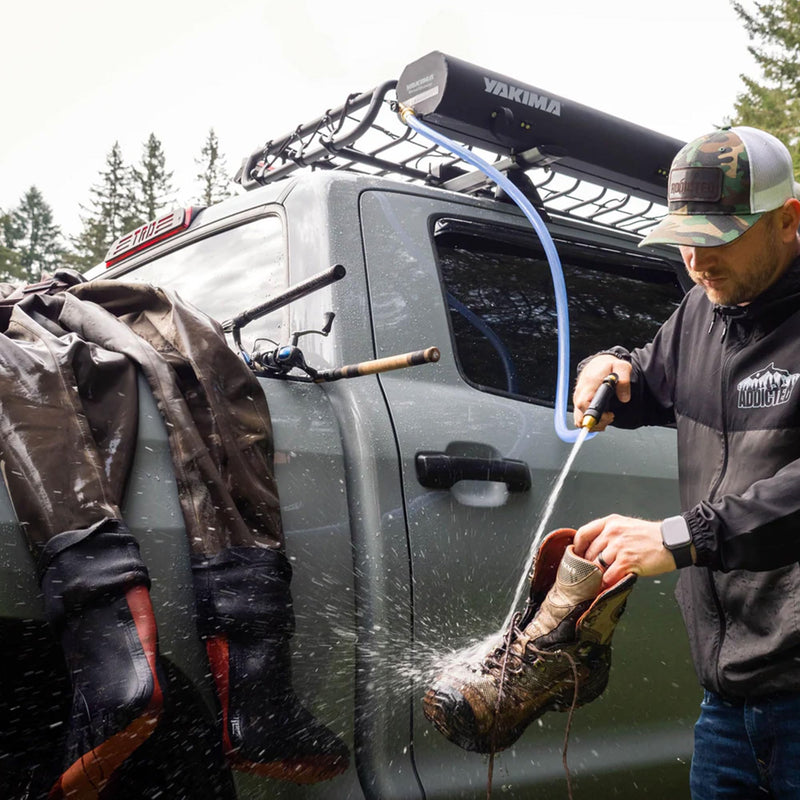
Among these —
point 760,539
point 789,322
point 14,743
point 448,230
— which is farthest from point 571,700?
point 448,230

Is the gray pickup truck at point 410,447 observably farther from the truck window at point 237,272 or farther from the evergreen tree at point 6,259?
the evergreen tree at point 6,259

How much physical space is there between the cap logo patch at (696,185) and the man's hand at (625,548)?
77 centimetres

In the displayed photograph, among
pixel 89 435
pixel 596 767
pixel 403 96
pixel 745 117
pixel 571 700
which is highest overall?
pixel 745 117

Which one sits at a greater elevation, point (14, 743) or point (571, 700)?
point (14, 743)

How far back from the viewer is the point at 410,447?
7.70 ft

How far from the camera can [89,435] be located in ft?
5.78

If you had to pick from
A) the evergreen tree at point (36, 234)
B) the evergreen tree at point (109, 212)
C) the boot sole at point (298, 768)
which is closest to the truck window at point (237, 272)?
the boot sole at point (298, 768)

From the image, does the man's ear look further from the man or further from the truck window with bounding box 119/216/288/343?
the truck window with bounding box 119/216/288/343

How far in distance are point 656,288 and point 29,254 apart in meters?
65.6

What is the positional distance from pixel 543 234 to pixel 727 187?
868 mm

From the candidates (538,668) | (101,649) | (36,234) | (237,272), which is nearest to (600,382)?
(538,668)

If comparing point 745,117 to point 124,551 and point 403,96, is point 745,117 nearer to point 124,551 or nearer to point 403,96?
point 403,96

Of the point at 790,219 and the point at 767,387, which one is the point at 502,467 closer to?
the point at 767,387

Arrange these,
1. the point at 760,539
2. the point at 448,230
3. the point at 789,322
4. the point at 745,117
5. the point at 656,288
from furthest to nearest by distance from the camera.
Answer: the point at 745,117 → the point at 656,288 → the point at 448,230 → the point at 789,322 → the point at 760,539
